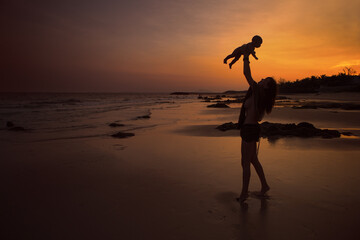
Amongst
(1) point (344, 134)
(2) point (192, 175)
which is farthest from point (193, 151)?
(1) point (344, 134)

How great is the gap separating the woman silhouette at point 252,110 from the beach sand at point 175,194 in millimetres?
638

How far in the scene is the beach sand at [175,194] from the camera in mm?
2807

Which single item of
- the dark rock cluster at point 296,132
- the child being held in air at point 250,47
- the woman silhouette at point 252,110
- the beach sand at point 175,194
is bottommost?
the beach sand at point 175,194

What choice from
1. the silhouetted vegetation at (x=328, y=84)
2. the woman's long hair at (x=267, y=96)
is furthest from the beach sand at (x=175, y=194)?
the silhouetted vegetation at (x=328, y=84)

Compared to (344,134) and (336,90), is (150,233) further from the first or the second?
(336,90)

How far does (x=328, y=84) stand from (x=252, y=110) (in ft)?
170

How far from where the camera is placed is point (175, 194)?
3.82m

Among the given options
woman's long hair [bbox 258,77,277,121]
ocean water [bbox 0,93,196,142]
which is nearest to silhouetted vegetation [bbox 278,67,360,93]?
ocean water [bbox 0,93,196,142]

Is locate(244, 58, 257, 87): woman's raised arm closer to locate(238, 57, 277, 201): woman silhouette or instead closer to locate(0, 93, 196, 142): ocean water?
locate(238, 57, 277, 201): woman silhouette

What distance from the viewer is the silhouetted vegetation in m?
39.8

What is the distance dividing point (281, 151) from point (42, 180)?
5872 mm

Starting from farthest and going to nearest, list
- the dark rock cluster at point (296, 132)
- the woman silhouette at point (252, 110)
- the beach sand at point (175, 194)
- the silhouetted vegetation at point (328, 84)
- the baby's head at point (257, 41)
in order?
the silhouetted vegetation at point (328, 84) < the dark rock cluster at point (296, 132) < the woman silhouette at point (252, 110) < the baby's head at point (257, 41) < the beach sand at point (175, 194)

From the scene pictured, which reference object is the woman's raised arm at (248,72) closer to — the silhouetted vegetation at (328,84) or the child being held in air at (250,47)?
the child being held in air at (250,47)

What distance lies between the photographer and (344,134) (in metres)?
8.42
